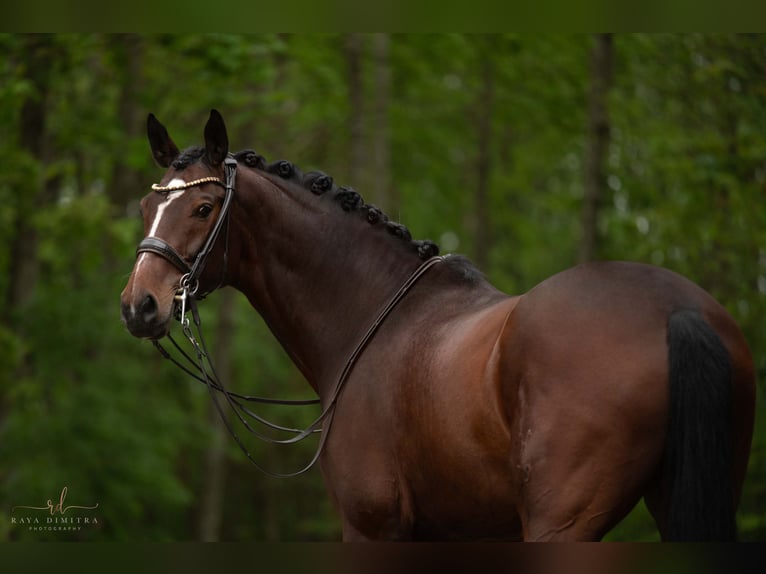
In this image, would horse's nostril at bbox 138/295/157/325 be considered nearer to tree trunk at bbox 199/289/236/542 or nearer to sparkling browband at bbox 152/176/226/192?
sparkling browband at bbox 152/176/226/192

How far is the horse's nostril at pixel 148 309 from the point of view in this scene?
468cm

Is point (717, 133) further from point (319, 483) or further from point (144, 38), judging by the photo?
point (319, 483)

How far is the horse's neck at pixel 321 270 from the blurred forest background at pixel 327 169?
4.84m

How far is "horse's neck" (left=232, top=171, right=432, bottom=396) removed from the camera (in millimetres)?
5273

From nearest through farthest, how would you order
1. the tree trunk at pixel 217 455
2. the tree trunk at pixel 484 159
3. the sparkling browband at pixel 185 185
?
the sparkling browband at pixel 185 185, the tree trunk at pixel 217 455, the tree trunk at pixel 484 159

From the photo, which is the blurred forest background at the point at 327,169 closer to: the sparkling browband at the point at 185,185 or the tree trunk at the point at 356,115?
the tree trunk at the point at 356,115

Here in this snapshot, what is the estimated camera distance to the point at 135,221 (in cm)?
1411

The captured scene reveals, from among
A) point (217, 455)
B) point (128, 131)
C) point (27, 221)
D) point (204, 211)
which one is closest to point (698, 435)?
point (204, 211)

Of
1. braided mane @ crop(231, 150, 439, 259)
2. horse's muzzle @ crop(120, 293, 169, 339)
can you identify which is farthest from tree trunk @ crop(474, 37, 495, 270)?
horse's muzzle @ crop(120, 293, 169, 339)

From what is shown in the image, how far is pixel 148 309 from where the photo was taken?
4711 millimetres

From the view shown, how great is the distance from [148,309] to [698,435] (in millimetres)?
2557

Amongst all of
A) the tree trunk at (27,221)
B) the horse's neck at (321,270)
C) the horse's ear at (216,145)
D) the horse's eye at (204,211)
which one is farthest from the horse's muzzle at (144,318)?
the tree trunk at (27,221)

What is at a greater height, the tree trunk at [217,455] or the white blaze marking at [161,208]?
Answer: the white blaze marking at [161,208]

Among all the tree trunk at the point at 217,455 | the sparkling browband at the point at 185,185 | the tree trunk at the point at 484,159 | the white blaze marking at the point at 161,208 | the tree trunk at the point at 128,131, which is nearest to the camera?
the white blaze marking at the point at 161,208
